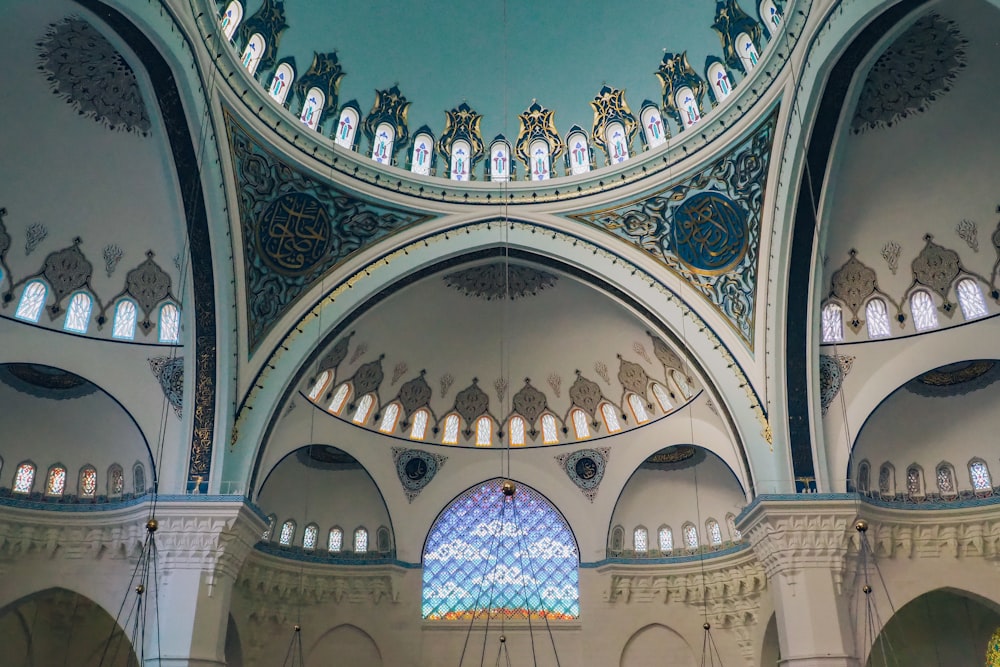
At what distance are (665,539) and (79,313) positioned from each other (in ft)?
36.9

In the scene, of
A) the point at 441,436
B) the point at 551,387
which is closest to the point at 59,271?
the point at 441,436

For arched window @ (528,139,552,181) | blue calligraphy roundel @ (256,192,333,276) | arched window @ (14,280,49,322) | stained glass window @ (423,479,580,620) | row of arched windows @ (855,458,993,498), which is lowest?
stained glass window @ (423,479,580,620)

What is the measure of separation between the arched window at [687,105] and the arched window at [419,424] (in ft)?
24.2

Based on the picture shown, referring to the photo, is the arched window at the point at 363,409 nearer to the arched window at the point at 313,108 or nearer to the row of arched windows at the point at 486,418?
the row of arched windows at the point at 486,418

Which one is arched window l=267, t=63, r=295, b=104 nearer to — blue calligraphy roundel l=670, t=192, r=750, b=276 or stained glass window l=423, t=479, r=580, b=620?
blue calligraphy roundel l=670, t=192, r=750, b=276

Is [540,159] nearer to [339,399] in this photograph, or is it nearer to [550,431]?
[550,431]

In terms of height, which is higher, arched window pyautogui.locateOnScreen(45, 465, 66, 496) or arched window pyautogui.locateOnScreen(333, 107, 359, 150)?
arched window pyautogui.locateOnScreen(333, 107, 359, 150)

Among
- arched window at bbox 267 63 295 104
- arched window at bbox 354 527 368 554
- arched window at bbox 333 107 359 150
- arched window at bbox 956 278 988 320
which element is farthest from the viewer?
arched window at bbox 354 527 368 554

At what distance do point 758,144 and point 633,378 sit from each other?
17.1 feet

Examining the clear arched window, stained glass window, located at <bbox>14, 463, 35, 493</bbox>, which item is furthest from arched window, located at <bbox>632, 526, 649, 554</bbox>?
the clear arched window

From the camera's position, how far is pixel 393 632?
53.2 ft

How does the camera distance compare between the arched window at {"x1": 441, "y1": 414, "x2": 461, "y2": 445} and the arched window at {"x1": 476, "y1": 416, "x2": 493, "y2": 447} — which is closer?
the arched window at {"x1": 441, "y1": 414, "x2": 461, "y2": 445}

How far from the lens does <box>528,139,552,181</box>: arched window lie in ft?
50.0

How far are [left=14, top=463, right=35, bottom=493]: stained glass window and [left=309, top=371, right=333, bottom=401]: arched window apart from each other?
178 inches
